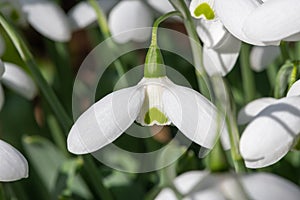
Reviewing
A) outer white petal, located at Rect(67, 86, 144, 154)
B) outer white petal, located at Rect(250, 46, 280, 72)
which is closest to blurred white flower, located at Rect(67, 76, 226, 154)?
outer white petal, located at Rect(67, 86, 144, 154)

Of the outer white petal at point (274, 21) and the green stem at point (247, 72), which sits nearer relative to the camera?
the outer white petal at point (274, 21)

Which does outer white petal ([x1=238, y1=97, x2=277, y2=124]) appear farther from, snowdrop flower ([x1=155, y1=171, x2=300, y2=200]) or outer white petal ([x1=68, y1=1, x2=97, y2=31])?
outer white petal ([x1=68, y1=1, x2=97, y2=31])

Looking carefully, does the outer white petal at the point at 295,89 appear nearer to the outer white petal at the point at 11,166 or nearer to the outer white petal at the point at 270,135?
the outer white petal at the point at 270,135

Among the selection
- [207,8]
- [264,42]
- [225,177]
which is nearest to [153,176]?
[207,8]

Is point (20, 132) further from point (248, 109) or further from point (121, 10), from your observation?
point (248, 109)

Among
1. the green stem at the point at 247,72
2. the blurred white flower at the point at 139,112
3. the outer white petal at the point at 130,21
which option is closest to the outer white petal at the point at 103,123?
the blurred white flower at the point at 139,112

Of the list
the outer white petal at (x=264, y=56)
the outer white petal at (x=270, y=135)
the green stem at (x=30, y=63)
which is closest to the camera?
the outer white petal at (x=270, y=135)

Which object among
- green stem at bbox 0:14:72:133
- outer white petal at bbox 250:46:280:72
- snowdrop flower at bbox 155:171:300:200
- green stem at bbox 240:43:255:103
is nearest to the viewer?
snowdrop flower at bbox 155:171:300:200
